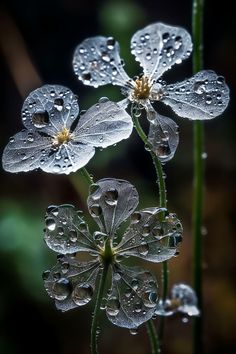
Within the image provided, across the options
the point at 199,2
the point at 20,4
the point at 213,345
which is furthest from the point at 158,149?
the point at 20,4

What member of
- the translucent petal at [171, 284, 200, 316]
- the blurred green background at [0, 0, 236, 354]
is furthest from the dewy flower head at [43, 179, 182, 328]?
the blurred green background at [0, 0, 236, 354]

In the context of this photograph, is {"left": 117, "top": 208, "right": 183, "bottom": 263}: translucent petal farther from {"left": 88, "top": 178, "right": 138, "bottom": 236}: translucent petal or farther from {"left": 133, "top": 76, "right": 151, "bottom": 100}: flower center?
{"left": 133, "top": 76, "right": 151, "bottom": 100}: flower center

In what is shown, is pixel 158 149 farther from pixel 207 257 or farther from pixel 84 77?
pixel 207 257

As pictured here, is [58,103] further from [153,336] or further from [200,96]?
[153,336]

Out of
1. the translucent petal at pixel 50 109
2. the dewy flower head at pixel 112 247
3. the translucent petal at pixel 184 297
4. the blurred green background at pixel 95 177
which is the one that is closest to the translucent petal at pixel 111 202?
the dewy flower head at pixel 112 247

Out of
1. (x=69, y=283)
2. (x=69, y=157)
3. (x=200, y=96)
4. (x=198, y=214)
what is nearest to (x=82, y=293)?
(x=69, y=283)
